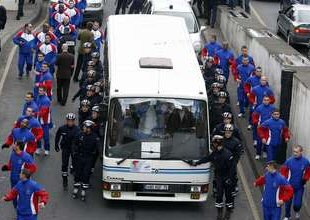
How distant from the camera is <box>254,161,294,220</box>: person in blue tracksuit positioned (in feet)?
46.0

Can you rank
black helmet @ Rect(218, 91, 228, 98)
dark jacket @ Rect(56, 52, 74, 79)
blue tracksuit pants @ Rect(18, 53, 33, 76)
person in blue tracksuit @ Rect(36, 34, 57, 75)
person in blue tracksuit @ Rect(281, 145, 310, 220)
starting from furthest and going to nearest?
blue tracksuit pants @ Rect(18, 53, 33, 76) → person in blue tracksuit @ Rect(36, 34, 57, 75) → dark jacket @ Rect(56, 52, 74, 79) → black helmet @ Rect(218, 91, 228, 98) → person in blue tracksuit @ Rect(281, 145, 310, 220)

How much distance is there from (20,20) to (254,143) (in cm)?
→ 1490

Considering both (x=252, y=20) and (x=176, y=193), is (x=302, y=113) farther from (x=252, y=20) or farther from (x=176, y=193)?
(x=252, y=20)

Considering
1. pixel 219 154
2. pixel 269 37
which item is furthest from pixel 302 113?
pixel 269 37

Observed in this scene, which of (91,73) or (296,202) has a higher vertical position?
(91,73)

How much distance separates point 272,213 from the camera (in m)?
14.3

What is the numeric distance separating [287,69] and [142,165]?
527 centimetres

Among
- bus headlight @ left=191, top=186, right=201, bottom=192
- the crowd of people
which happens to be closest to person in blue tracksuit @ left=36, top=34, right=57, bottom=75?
the crowd of people

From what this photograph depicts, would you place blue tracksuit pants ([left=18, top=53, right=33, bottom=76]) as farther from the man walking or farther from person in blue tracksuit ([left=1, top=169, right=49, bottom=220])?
person in blue tracksuit ([left=1, top=169, right=49, bottom=220])

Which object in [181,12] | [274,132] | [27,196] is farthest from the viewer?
[181,12]

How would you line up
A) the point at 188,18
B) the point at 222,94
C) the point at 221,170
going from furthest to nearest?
1. the point at 188,18
2. the point at 222,94
3. the point at 221,170

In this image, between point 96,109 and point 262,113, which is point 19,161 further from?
point 262,113

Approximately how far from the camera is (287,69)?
18.9 m

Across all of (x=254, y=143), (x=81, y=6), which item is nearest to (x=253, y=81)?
(x=254, y=143)
